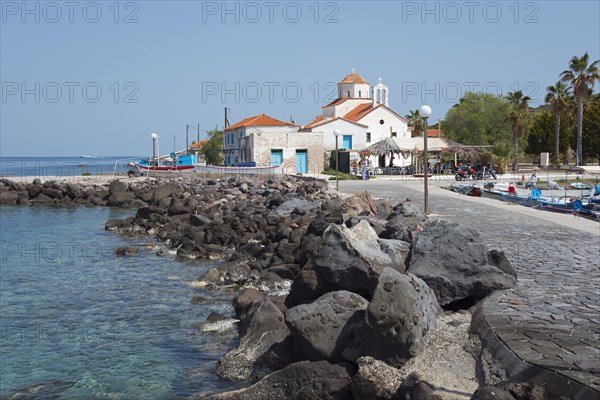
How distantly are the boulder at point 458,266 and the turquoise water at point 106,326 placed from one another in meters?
3.30

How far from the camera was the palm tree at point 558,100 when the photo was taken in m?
62.9

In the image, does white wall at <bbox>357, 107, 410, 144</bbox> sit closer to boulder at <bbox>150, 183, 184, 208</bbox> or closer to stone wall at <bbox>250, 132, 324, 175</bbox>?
stone wall at <bbox>250, 132, 324, 175</bbox>

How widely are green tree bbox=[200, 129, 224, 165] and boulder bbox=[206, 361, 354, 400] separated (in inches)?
2564

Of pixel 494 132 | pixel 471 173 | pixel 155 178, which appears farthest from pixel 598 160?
pixel 155 178

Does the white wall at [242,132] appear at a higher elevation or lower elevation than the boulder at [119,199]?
higher

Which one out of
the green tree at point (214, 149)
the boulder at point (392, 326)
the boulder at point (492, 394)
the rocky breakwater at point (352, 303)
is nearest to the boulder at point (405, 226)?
the rocky breakwater at point (352, 303)

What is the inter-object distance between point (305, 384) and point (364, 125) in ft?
189

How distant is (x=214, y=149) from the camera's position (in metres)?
73.6

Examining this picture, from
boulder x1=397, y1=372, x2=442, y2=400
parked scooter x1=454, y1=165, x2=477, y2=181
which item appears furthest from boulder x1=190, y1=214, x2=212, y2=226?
parked scooter x1=454, y1=165, x2=477, y2=181

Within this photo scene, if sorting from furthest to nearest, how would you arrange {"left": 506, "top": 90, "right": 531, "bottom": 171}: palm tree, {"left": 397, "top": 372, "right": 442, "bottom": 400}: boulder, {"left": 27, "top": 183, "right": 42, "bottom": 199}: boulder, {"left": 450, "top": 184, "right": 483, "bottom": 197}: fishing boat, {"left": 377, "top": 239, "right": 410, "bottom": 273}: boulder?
1. {"left": 506, "top": 90, "right": 531, "bottom": 171}: palm tree
2. {"left": 27, "top": 183, "right": 42, "bottom": 199}: boulder
3. {"left": 450, "top": 184, "right": 483, "bottom": 197}: fishing boat
4. {"left": 377, "top": 239, "right": 410, "bottom": 273}: boulder
5. {"left": 397, "top": 372, "right": 442, "bottom": 400}: boulder

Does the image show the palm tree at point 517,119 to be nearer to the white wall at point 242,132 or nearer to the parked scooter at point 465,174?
the parked scooter at point 465,174

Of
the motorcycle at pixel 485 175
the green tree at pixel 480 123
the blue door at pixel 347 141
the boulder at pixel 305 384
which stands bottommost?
the boulder at pixel 305 384

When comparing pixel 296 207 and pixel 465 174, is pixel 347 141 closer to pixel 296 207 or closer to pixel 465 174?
pixel 465 174

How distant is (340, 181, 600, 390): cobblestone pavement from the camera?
6.75m
